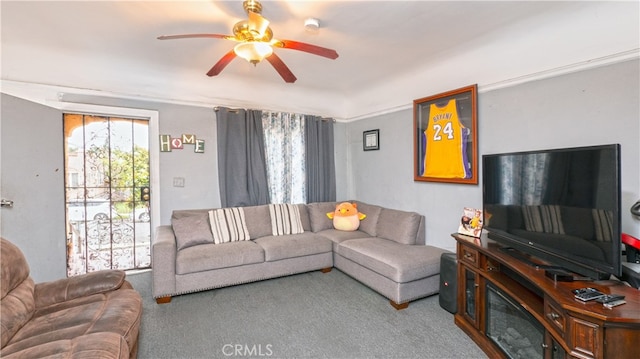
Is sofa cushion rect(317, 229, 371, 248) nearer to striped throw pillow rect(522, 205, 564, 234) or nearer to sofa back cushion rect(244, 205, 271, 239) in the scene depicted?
sofa back cushion rect(244, 205, 271, 239)

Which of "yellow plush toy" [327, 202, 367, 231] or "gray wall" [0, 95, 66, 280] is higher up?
"gray wall" [0, 95, 66, 280]

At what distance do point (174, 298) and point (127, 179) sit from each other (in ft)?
5.36

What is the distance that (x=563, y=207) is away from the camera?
5.48 feet

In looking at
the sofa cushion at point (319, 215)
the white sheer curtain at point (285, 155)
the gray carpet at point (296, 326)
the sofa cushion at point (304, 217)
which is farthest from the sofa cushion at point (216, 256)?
the white sheer curtain at point (285, 155)

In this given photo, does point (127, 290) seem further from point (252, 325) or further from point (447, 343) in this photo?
point (447, 343)

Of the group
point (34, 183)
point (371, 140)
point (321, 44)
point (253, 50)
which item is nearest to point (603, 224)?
point (253, 50)

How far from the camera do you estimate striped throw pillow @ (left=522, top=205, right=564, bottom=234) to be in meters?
1.71

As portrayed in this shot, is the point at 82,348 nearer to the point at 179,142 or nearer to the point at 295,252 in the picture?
the point at 295,252

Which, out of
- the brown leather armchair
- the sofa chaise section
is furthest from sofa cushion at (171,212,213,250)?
the sofa chaise section

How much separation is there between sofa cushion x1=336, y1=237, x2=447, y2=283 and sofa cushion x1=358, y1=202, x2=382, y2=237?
43cm

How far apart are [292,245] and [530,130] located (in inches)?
101

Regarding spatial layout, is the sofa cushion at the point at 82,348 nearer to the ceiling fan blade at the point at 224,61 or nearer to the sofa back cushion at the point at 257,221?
the ceiling fan blade at the point at 224,61

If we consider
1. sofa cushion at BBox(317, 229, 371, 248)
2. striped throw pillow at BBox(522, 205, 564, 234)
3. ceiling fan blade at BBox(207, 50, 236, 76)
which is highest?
ceiling fan blade at BBox(207, 50, 236, 76)

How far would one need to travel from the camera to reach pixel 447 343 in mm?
2170
